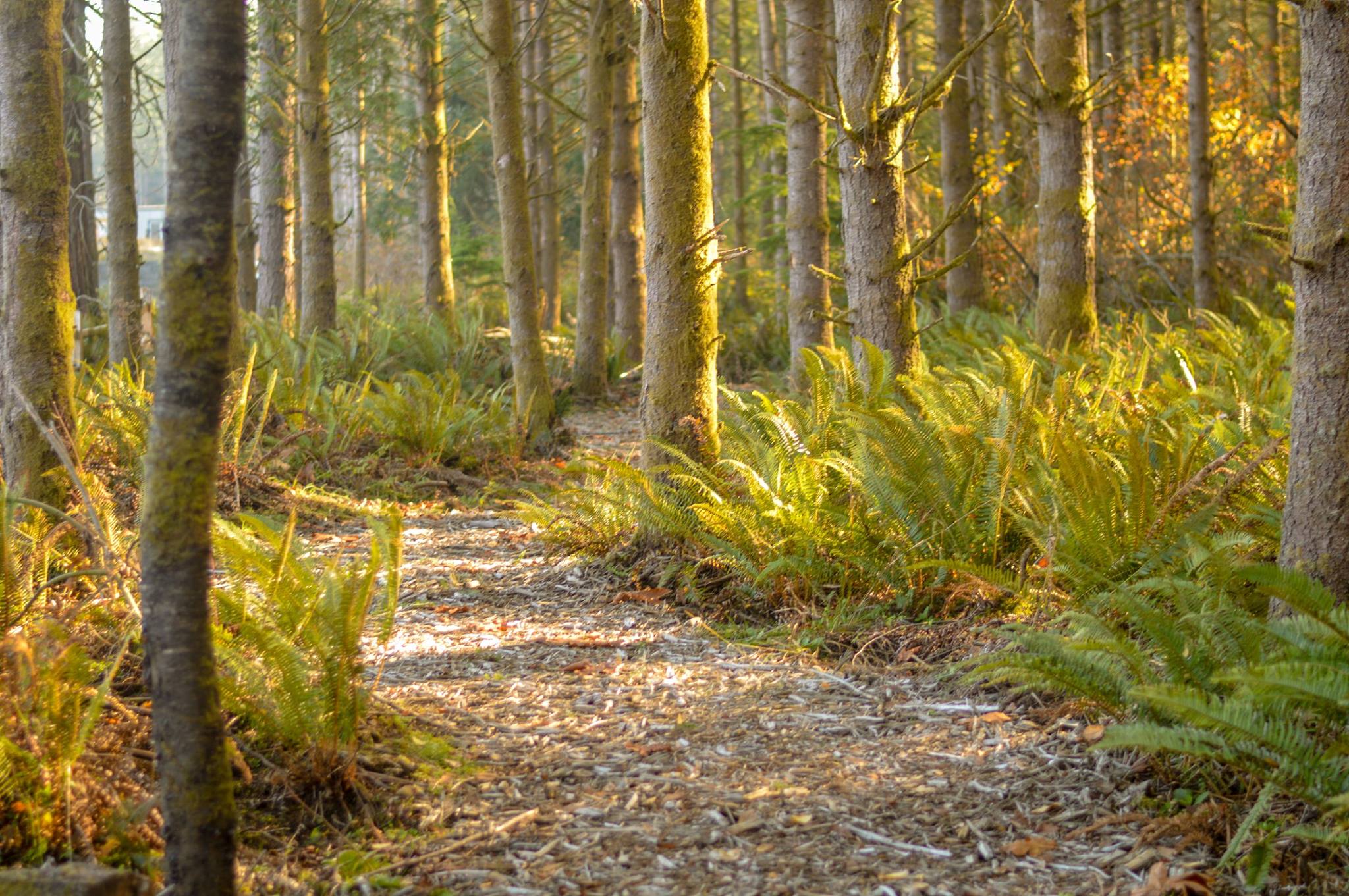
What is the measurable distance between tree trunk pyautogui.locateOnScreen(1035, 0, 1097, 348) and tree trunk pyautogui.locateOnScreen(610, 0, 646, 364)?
481cm

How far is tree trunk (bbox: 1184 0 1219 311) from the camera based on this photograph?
10.4 metres

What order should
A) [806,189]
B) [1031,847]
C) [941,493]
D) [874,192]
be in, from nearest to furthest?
[1031,847], [941,493], [874,192], [806,189]

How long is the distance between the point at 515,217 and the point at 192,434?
6.90 meters

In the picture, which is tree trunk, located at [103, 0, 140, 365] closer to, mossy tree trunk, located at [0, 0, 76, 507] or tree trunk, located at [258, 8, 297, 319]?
tree trunk, located at [258, 8, 297, 319]

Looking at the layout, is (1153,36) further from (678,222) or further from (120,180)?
(678,222)

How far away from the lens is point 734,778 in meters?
3.12

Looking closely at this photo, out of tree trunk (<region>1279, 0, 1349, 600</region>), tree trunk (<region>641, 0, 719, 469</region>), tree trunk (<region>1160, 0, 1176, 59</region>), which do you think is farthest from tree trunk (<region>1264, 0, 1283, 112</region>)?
tree trunk (<region>1279, 0, 1349, 600</region>)

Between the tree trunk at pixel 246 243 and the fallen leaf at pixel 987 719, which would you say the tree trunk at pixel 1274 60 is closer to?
the fallen leaf at pixel 987 719

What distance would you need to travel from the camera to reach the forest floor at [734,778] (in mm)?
2605

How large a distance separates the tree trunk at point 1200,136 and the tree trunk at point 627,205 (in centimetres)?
553

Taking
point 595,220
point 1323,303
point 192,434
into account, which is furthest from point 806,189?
point 192,434

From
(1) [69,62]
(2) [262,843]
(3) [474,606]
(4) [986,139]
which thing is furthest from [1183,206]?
(2) [262,843]

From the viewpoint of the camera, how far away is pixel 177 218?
80.7 inches

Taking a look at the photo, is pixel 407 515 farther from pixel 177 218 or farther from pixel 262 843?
pixel 177 218
